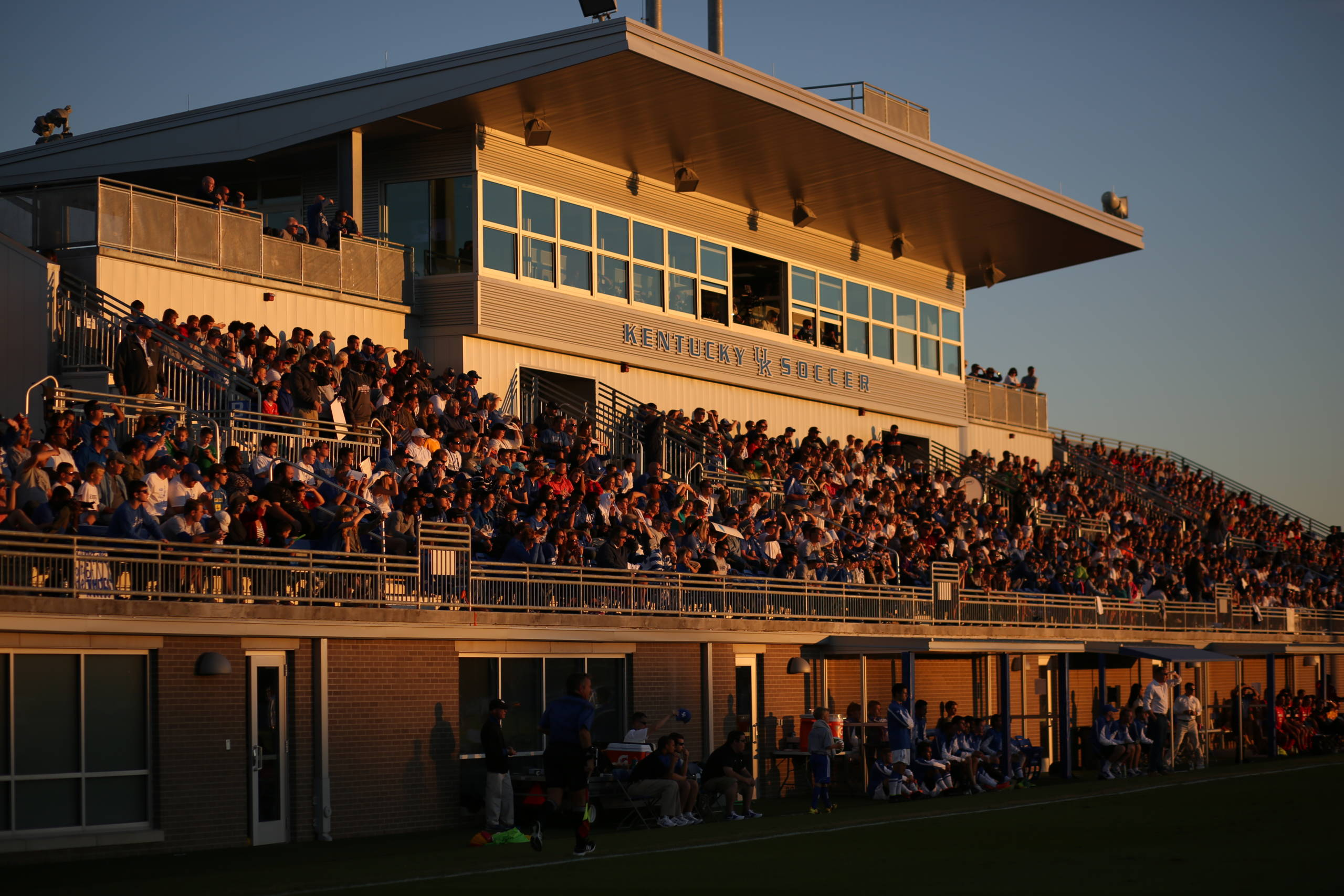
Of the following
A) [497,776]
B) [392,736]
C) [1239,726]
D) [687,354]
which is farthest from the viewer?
[1239,726]

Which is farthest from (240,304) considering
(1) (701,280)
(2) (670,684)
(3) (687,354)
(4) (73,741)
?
(1) (701,280)

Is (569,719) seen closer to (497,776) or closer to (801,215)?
(497,776)

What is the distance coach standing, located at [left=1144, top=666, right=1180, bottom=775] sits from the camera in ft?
101

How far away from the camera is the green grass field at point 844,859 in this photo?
496 inches

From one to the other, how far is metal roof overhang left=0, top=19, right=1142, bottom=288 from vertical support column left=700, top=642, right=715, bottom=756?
32.1 feet

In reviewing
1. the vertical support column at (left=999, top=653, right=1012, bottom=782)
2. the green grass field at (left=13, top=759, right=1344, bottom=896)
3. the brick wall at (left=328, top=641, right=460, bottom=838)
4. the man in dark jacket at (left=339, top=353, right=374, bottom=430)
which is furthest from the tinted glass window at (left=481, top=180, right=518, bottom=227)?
the green grass field at (left=13, top=759, right=1344, bottom=896)

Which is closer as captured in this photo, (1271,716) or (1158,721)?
(1158,721)

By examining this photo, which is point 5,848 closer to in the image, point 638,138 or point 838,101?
point 638,138

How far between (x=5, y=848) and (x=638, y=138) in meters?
18.9

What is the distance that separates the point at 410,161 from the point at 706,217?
24.4ft

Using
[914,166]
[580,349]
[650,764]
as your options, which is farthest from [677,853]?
[914,166]

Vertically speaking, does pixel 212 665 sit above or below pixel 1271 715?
above

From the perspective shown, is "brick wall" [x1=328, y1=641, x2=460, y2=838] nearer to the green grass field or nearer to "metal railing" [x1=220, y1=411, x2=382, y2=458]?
the green grass field

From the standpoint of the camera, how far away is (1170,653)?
32.4m
